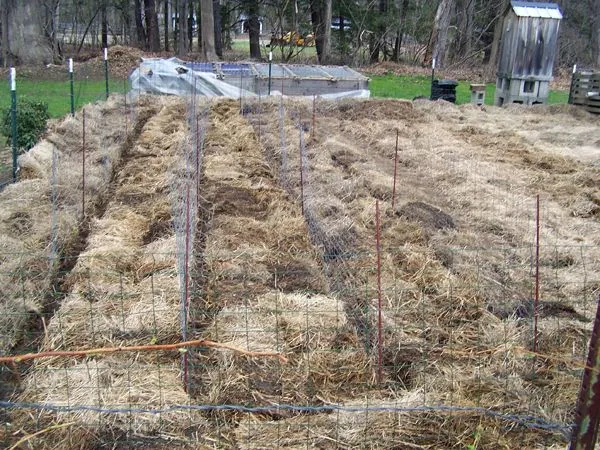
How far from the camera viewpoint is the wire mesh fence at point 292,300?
3.32 m

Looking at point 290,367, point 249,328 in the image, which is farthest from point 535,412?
point 249,328

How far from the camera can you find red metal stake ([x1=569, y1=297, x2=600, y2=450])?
2109 mm

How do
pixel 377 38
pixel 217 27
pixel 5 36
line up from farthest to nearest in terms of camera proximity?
pixel 377 38, pixel 217 27, pixel 5 36

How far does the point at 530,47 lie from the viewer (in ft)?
50.5

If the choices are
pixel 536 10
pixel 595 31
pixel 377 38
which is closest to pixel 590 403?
pixel 536 10

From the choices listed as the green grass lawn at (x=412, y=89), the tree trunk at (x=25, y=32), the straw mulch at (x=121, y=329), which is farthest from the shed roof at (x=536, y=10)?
the tree trunk at (x=25, y=32)

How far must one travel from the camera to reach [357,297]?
4.79 metres

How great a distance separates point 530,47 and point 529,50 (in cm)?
10

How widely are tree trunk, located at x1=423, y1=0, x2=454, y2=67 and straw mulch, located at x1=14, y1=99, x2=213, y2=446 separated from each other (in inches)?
788

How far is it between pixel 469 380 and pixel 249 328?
144 centimetres

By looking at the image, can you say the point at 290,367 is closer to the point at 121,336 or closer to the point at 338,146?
the point at 121,336

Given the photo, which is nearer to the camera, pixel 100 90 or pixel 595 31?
pixel 100 90

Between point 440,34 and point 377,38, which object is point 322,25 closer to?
point 377,38

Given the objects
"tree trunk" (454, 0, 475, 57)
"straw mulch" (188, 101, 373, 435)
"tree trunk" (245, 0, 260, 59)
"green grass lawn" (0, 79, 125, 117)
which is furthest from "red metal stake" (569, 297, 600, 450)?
"tree trunk" (454, 0, 475, 57)
